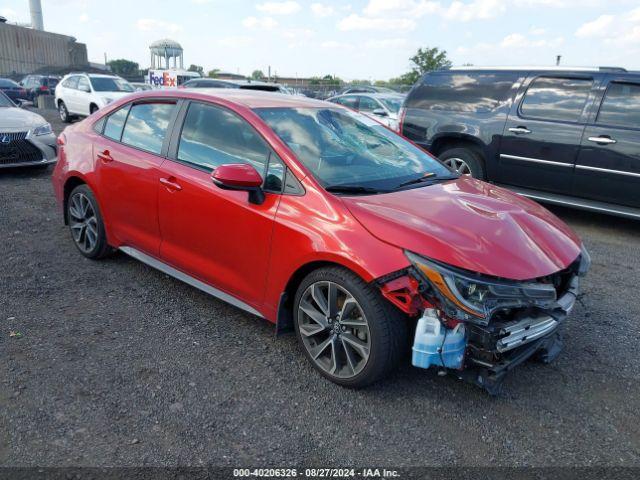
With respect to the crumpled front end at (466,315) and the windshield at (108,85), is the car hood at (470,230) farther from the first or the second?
the windshield at (108,85)

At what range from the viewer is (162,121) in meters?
4.06

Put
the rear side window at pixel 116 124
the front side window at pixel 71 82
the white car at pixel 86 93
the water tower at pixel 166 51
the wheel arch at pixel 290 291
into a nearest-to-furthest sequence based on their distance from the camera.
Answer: the wheel arch at pixel 290 291, the rear side window at pixel 116 124, the white car at pixel 86 93, the front side window at pixel 71 82, the water tower at pixel 166 51

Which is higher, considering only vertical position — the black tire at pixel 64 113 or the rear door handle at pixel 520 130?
the rear door handle at pixel 520 130

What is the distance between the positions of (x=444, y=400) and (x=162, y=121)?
2892mm

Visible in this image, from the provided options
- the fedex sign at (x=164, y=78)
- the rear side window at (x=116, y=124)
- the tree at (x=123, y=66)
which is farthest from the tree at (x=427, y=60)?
the tree at (x=123, y=66)

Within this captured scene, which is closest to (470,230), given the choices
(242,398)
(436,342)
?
(436,342)

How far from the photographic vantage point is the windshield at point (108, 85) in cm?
1581

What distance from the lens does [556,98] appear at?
21.5 ft

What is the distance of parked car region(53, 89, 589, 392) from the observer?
2676 mm

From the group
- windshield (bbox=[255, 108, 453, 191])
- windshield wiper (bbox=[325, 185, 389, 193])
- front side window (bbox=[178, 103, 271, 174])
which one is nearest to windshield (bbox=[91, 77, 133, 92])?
front side window (bbox=[178, 103, 271, 174])

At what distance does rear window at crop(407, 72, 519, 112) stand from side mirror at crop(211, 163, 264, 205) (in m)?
4.93

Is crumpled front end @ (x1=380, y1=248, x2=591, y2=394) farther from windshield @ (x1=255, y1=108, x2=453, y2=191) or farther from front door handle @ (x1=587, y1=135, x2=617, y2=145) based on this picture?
front door handle @ (x1=587, y1=135, x2=617, y2=145)

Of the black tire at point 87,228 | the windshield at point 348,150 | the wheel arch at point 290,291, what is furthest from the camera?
the black tire at point 87,228

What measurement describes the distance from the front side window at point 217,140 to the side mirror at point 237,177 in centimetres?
19
